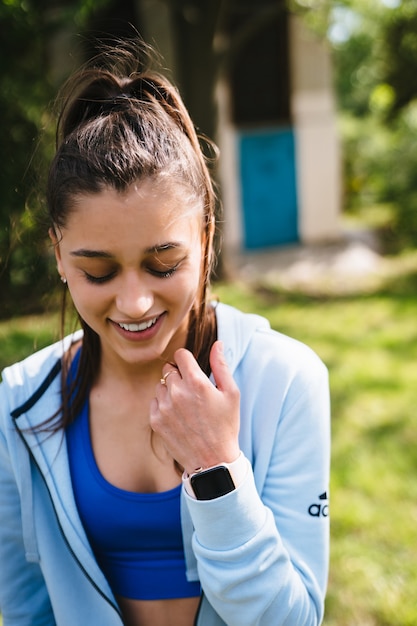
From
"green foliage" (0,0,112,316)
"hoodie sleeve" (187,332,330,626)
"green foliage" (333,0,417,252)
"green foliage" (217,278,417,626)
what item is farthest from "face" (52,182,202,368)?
"green foliage" (333,0,417,252)

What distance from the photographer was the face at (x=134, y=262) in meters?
1.32

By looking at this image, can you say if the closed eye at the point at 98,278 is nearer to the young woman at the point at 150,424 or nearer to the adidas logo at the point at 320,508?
the young woman at the point at 150,424

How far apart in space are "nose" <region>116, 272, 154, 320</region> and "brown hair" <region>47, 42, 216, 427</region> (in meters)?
0.18

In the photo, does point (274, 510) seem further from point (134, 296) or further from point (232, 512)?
point (134, 296)

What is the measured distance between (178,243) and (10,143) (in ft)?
14.2

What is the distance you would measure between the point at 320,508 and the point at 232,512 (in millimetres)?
264

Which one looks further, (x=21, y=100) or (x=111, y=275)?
(x=21, y=100)

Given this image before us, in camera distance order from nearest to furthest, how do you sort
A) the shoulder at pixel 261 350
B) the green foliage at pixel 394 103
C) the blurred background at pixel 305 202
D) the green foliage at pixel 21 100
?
the shoulder at pixel 261 350, the blurred background at pixel 305 202, the green foliage at pixel 21 100, the green foliage at pixel 394 103

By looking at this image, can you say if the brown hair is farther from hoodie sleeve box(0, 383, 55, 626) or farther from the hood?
hoodie sleeve box(0, 383, 55, 626)

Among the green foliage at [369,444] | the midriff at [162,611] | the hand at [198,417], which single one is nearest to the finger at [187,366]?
the hand at [198,417]

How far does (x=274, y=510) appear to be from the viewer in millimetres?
1426

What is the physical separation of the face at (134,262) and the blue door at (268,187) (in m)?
9.94

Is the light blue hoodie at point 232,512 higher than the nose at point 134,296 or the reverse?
the reverse

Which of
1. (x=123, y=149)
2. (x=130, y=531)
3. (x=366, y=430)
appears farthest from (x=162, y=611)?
(x=366, y=430)
